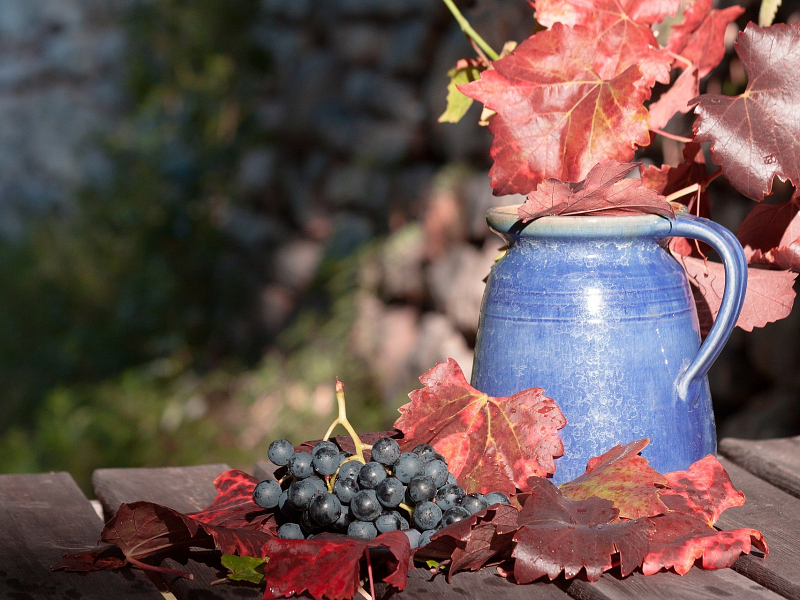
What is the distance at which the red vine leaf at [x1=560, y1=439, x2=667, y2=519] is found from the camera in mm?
781

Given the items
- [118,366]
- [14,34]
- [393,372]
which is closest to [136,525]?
[393,372]

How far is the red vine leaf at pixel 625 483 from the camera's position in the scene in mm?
781

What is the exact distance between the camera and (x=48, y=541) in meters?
0.87

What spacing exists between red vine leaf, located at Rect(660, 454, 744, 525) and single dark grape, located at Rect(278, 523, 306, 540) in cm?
33

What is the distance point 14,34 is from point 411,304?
10.6 feet

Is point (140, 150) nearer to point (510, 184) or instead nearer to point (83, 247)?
point (83, 247)

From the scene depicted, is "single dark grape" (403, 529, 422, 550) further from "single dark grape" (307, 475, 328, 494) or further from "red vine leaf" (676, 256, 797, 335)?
"red vine leaf" (676, 256, 797, 335)

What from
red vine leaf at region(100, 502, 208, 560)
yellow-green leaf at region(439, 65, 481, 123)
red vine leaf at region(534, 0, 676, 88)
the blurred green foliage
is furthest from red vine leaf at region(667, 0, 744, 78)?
the blurred green foliage

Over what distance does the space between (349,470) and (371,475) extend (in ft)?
0.08

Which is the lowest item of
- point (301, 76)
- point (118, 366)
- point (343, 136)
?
point (118, 366)

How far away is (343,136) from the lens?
3.16 meters

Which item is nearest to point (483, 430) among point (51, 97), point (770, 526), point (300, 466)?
point (300, 466)

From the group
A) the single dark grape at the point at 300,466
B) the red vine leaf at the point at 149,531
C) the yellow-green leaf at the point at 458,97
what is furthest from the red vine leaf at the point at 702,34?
the red vine leaf at the point at 149,531

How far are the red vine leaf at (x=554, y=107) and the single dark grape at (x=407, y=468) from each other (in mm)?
356
